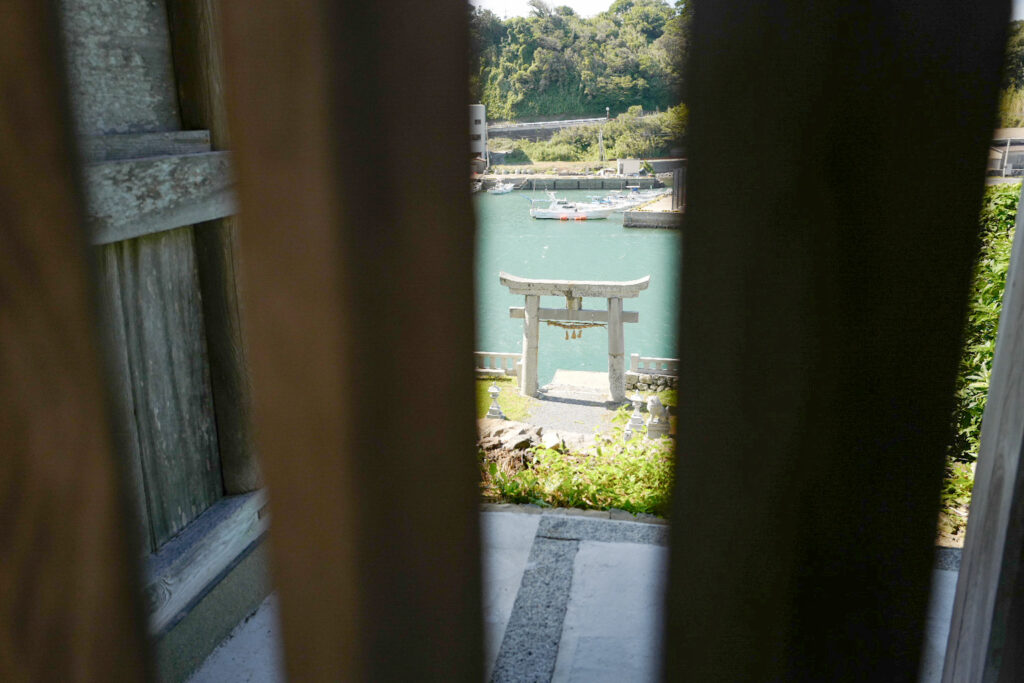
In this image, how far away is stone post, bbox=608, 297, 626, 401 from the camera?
12.2 meters

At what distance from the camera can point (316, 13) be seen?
377mm

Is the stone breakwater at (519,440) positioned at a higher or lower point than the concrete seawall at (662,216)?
lower

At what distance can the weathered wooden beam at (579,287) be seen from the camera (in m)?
11.6

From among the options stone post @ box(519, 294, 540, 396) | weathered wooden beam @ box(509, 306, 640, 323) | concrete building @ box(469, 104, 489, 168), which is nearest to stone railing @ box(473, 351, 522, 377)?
stone post @ box(519, 294, 540, 396)

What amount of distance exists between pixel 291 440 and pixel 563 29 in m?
0.53

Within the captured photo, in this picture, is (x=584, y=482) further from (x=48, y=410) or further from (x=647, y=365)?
(x=647, y=365)

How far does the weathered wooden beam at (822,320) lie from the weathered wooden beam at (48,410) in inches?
14.9

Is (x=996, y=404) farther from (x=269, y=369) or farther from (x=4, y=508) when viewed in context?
(x=4, y=508)

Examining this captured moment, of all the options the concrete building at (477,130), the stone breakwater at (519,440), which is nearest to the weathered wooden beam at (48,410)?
the concrete building at (477,130)

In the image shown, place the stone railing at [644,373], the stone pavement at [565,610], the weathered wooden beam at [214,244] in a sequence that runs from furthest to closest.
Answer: the stone railing at [644,373]
the stone pavement at [565,610]
the weathered wooden beam at [214,244]

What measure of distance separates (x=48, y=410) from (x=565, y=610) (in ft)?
8.59

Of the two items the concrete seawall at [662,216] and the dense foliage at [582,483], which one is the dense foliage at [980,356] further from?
the concrete seawall at [662,216]

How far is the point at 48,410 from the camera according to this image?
482 millimetres

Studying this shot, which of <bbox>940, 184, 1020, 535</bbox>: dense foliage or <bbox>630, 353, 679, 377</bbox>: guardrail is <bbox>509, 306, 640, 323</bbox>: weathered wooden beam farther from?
<bbox>940, 184, 1020, 535</bbox>: dense foliage
